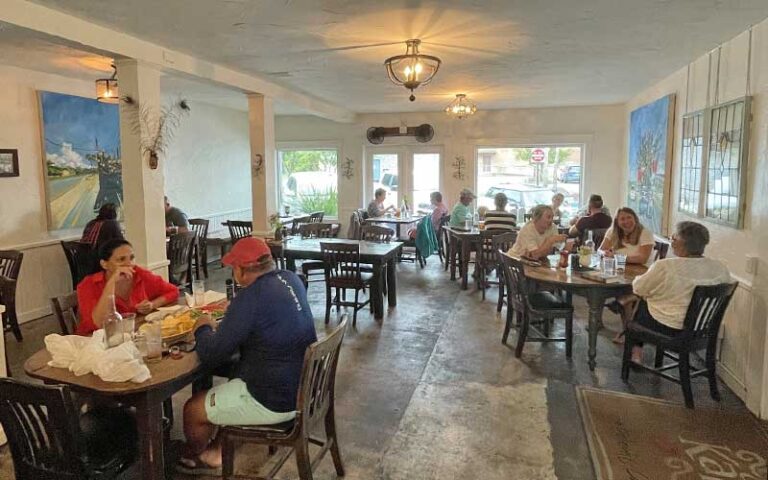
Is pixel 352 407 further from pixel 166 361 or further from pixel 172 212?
pixel 172 212

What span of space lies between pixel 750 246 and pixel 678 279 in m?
0.64

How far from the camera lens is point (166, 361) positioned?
7.16 ft

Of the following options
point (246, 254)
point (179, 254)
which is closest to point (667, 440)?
point (246, 254)

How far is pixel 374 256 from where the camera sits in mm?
5082

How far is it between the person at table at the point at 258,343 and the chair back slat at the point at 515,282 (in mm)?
2200

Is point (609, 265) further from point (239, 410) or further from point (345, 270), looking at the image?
point (239, 410)

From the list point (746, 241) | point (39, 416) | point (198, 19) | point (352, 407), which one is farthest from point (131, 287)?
point (746, 241)

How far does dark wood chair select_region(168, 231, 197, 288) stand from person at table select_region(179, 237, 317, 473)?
3.67 metres

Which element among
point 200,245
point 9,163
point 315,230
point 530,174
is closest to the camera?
point 9,163

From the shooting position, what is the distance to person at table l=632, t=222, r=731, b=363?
326 centimetres

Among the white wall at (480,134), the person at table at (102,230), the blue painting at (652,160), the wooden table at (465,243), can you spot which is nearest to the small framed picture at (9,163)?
the person at table at (102,230)

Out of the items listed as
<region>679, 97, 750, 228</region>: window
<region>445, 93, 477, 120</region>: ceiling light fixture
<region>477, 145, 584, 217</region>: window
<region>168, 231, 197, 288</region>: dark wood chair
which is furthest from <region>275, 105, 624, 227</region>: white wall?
<region>168, 231, 197, 288</region>: dark wood chair

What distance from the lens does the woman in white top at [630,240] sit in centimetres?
438

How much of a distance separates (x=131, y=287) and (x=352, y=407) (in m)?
1.51
